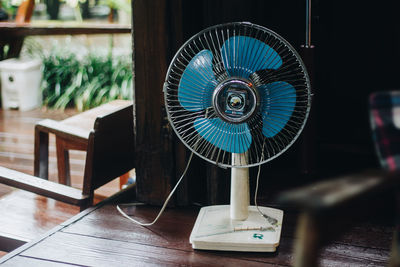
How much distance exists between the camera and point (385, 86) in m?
2.93

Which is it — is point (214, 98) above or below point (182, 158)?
above

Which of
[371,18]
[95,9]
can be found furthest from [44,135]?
[95,9]

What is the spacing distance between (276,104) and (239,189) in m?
0.38

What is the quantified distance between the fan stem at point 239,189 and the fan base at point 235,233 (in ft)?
0.11

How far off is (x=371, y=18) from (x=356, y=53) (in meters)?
0.21

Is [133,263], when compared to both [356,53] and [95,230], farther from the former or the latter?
[356,53]

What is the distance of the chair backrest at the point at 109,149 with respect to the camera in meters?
2.26

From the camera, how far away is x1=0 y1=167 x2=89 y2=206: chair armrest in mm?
2260

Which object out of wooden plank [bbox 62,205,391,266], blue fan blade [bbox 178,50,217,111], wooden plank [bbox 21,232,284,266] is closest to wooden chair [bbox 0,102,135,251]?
wooden plank [bbox 62,205,391,266]

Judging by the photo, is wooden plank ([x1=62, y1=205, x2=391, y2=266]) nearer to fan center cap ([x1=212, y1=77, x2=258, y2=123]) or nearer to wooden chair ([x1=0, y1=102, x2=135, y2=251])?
wooden chair ([x1=0, y1=102, x2=135, y2=251])

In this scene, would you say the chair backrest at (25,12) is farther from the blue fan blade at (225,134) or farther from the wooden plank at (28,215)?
the blue fan blade at (225,134)

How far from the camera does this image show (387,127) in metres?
1.25

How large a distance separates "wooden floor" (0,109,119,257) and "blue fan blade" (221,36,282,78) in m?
1.21

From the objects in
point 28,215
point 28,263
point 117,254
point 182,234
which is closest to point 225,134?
point 182,234
